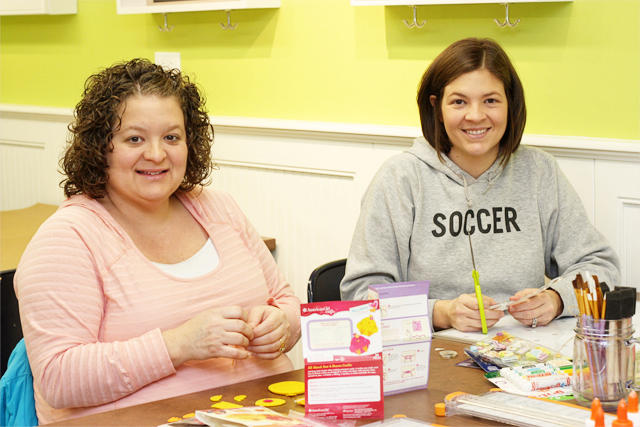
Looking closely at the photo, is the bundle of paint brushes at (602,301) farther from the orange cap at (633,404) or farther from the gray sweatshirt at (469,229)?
the gray sweatshirt at (469,229)

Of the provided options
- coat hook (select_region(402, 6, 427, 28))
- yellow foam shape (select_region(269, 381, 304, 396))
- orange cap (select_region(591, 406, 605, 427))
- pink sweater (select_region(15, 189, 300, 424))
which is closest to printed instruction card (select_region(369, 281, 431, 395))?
yellow foam shape (select_region(269, 381, 304, 396))

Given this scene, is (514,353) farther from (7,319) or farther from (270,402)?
(7,319)

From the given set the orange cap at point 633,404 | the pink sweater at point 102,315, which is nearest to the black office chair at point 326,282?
the pink sweater at point 102,315

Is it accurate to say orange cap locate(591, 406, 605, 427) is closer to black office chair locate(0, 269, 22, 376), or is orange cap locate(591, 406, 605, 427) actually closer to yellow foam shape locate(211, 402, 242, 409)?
yellow foam shape locate(211, 402, 242, 409)

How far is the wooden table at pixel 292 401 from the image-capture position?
1212 mm

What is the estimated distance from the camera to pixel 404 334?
1293 millimetres

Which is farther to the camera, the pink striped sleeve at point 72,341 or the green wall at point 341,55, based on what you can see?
the green wall at point 341,55

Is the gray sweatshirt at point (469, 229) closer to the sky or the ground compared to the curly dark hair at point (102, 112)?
closer to the ground

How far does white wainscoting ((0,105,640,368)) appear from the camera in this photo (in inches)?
87.0

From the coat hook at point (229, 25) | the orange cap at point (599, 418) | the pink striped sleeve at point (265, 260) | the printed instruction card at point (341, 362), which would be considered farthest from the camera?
the coat hook at point (229, 25)

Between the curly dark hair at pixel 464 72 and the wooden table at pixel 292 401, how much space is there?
821 millimetres

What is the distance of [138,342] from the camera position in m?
1.50

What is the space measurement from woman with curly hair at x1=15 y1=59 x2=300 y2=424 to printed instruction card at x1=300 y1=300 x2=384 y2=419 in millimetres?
368

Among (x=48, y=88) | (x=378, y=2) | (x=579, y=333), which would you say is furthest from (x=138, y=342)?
(x=48, y=88)
